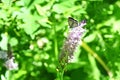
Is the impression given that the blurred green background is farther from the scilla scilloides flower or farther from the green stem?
the scilla scilloides flower

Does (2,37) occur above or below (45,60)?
above

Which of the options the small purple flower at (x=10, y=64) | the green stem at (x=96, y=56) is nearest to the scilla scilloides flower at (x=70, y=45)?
the small purple flower at (x=10, y=64)

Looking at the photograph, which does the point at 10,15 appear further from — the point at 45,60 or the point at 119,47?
the point at 119,47

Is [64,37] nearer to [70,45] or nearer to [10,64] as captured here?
[10,64]

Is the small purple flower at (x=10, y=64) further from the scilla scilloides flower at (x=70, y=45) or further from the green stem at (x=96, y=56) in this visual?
the scilla scilloides flower at (x=70, y=45)

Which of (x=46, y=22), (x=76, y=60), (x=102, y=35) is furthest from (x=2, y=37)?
(x=102, y=35)

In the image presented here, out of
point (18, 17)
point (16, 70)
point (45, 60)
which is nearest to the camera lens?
point (18, 17)

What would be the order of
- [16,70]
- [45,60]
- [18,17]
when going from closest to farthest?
[18,17] → [16,70] → [45,60]

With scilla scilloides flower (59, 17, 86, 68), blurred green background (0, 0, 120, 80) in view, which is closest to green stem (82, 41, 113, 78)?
blurred green background (0, 0, 120, 80)
